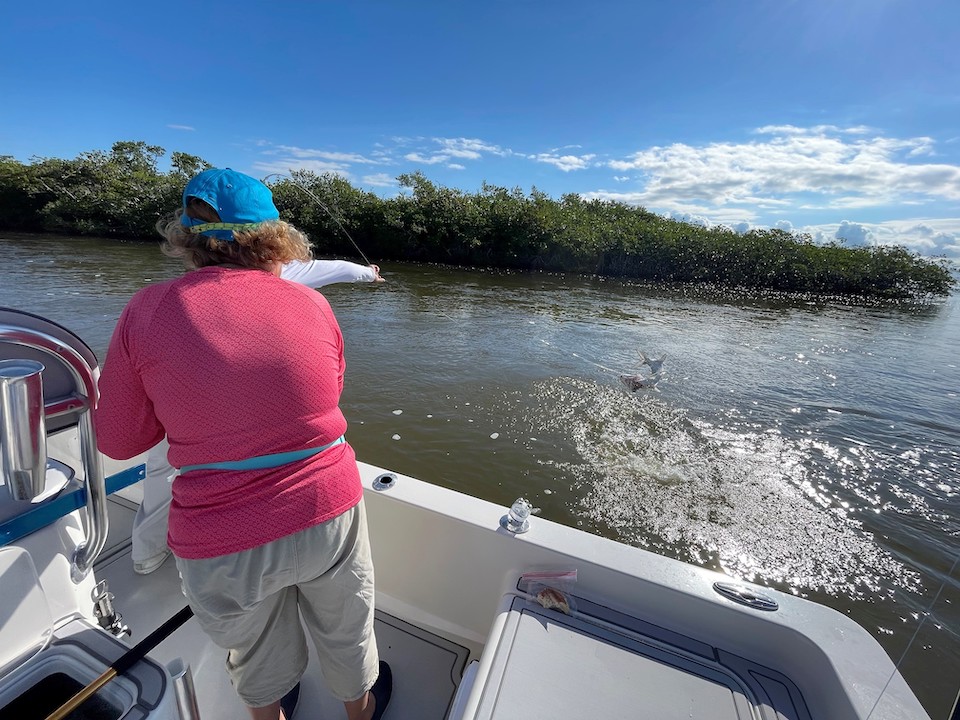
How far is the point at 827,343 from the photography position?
460 inches

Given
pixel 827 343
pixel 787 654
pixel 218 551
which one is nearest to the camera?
pixel 218 551

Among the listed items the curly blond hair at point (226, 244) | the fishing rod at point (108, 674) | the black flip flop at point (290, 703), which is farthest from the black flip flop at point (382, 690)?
the curly blond hair at point (226, 244)

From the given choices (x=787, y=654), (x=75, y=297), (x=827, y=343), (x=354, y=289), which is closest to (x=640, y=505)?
(x=787, y=654)

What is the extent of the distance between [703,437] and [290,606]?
18.1 feet

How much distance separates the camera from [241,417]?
0.94 metres

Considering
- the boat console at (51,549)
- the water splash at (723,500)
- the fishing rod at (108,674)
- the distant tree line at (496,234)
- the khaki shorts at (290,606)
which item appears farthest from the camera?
the distant tree line at (496,234)

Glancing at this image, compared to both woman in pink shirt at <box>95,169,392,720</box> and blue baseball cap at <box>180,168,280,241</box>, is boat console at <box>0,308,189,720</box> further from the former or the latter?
blue baseball cap at <box>180,168,280,241</box>

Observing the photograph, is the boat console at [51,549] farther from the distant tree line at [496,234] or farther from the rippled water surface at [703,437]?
the distant tree line at [496,234]

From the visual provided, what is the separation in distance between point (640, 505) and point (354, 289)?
39.7 feet

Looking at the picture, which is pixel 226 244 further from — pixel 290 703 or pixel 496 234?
pixel 496 234

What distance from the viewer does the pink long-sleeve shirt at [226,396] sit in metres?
0.92

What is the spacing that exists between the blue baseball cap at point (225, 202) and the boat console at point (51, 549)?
0.43 m

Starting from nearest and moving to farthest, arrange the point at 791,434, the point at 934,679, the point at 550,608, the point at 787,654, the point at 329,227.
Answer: the point at 787,654, the point at 550,608, the point at 934,679, the point at 791,434, the point at 329,227

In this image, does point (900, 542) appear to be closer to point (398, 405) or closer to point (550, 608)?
point (550, 608)
